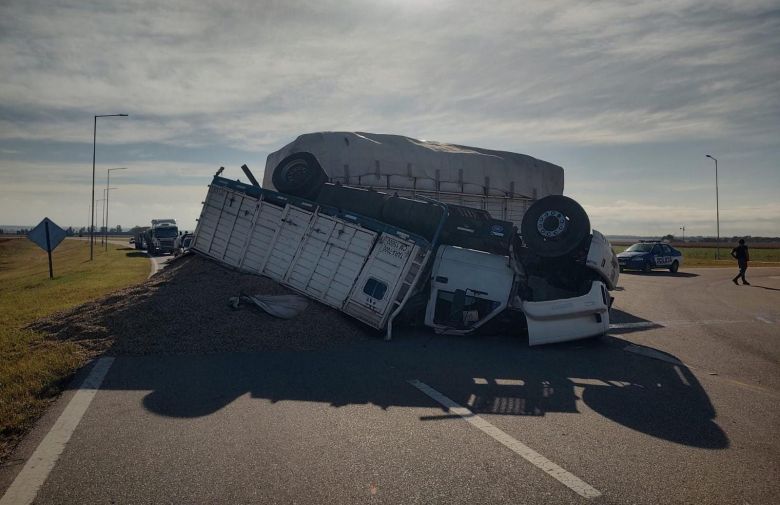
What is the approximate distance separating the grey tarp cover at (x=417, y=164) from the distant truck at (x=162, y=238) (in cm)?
2792

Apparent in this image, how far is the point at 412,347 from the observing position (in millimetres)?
9508

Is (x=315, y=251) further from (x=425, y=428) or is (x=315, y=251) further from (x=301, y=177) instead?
(x=425, y=428)

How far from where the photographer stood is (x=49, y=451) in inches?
188

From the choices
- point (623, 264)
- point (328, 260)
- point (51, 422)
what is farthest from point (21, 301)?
point (623, 264)

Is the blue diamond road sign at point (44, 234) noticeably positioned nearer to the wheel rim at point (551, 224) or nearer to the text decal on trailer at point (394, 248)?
the text decal on trailer at point (394, 248)

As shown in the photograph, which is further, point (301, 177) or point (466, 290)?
point (301, 177)

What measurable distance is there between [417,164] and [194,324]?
8.34 meters

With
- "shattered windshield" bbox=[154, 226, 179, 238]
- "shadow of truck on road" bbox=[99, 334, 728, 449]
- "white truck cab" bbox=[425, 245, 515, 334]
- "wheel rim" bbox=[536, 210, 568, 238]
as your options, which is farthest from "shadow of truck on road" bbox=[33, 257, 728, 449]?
"shattered windshield" bbox=[154, 226, 179, 238]

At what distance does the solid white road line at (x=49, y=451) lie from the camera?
399 centimetres

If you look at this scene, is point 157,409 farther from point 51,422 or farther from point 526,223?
point 526,223

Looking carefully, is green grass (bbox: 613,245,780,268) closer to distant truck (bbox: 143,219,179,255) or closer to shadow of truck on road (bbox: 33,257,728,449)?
shadow of truck on road (bbox: 33,257,728,449)

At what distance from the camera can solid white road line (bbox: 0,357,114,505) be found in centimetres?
399

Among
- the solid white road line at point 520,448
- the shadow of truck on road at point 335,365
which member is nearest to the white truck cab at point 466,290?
the shadow of truck on road at point 335,365

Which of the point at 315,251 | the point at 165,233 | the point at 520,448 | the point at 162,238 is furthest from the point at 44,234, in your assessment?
the point at 165,233
